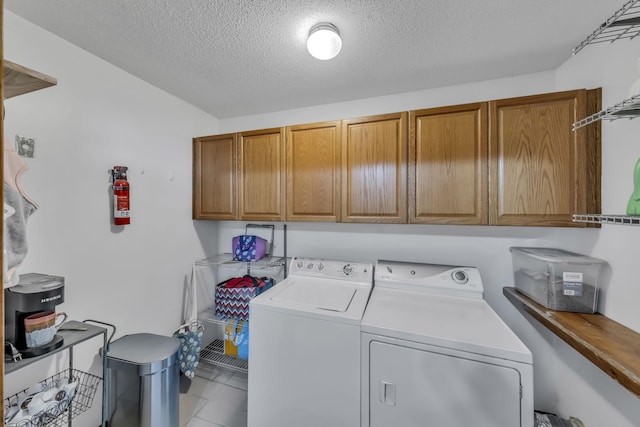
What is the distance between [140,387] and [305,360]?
1007 millimetres

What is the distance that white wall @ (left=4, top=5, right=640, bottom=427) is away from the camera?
1.24 metres

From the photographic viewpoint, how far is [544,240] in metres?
1.75

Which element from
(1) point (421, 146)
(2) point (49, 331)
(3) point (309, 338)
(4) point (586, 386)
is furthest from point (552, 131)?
(2) point (49, 331)

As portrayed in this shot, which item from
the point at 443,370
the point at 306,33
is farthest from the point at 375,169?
the point at 443,370

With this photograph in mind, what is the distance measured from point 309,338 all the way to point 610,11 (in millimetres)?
2232

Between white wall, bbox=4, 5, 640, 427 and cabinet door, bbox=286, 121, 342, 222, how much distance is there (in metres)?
0.36

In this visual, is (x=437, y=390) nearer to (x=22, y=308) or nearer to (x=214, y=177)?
(x=22, y=308)

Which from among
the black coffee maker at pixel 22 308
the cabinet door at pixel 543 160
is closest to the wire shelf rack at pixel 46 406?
the black coffee maker at pixel 22 308

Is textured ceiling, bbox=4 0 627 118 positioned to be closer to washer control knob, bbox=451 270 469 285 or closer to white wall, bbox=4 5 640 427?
white wall, bbox=4 5 640 427

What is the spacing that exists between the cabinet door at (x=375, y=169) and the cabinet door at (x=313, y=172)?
7 centimetres

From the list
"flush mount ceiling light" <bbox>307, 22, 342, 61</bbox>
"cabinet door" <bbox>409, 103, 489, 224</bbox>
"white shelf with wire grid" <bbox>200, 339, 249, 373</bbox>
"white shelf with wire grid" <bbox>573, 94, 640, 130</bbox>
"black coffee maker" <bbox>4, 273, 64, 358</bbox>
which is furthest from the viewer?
"white shelf with wire grid" <bbox>200, 339, 249, 373</bbox>

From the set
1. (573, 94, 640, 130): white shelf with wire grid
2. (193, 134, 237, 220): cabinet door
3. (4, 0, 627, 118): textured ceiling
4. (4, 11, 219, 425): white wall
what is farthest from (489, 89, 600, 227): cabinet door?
(4, 11, 219, 425): white wall

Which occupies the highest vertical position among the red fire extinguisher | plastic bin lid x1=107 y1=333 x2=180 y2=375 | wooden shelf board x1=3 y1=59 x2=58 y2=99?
wooden shelf board x1=3 y1=59 x2=58 y2=99

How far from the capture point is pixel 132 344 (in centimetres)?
162
